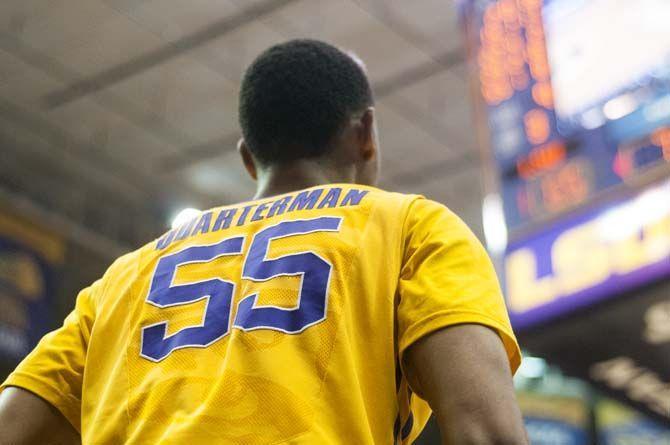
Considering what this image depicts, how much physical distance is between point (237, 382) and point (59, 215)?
33.9ft

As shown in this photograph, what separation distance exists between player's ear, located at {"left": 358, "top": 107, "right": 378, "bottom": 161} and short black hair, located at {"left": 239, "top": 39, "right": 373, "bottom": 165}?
0.02 meters

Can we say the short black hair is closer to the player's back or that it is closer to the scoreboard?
the player's back

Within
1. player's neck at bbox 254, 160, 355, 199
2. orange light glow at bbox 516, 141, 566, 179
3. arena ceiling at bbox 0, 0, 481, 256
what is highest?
arena ceiling at bbox 0, 0, 481, 256

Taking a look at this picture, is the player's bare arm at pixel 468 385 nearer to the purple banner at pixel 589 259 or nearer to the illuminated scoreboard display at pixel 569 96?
the purple banner at pixel 589 259

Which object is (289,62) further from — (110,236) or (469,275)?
(110,236)

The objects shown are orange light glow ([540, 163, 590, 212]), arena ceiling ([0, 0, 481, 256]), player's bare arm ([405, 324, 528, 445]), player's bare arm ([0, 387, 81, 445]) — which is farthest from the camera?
arena ceiling ([0, 0, 481, 256])

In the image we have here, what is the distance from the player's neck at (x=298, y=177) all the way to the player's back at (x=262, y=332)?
8 cm

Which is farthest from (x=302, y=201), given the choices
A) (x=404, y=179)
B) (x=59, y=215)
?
(x=59, y=215)

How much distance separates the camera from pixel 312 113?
6.15ft

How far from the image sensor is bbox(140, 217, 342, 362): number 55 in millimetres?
1577

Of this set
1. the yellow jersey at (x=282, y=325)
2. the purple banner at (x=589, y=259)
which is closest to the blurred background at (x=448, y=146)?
the purple banner at (x=589, y=259)

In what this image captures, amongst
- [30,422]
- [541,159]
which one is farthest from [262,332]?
[541,159]

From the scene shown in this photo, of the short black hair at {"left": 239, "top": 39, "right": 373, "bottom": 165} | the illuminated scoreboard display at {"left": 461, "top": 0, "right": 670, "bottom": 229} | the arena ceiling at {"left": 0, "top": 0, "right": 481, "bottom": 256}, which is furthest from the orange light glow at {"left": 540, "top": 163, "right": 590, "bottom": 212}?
the arena ceiling at {"left": 0, "top": 0, "right": 481, "bottom": 256}

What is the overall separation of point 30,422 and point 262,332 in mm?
453
